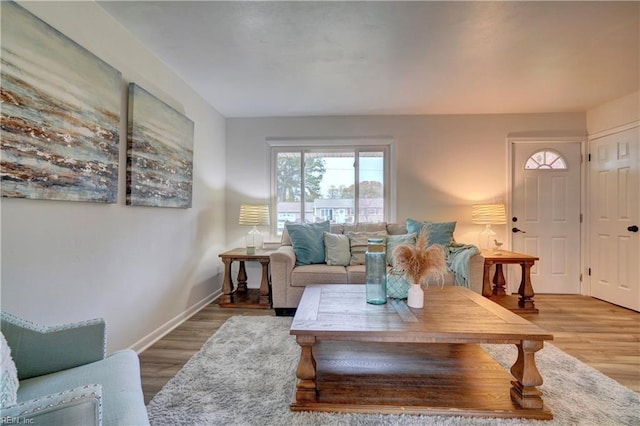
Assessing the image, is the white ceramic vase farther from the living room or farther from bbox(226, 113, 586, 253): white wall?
bbox(226, 113, 586, 253): white wall

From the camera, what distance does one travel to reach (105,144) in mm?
1869

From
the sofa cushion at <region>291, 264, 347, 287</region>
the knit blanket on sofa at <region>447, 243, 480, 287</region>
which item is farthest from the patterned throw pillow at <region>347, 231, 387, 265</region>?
the knit blanket on sofa at <region>447, 243, 480, 287</region>

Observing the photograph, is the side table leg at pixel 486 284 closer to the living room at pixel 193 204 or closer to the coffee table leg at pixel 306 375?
the living room at pixel 193 204

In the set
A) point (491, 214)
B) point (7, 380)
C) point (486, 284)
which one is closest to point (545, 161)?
point (491, 214)

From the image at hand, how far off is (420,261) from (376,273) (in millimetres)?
311

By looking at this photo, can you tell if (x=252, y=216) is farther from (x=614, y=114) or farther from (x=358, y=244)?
(x=614, y=114)

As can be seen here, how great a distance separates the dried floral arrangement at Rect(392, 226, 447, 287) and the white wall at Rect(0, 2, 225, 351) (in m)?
1.89

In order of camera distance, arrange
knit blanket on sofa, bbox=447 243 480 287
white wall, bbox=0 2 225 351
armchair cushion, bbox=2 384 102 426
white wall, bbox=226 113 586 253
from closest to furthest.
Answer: armchair cushion, bbox=2 384 102 426 < white wall, bbox=0 2 225 351 < knit blanket on sofa, bbox=447 243 480 287 < white wall, bbox=226 113 586 253

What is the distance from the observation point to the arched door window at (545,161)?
3842 mm

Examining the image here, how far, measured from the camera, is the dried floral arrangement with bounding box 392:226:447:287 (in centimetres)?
181

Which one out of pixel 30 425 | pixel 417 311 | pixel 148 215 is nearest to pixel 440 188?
pixel 417 311

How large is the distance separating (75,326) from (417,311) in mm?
1733

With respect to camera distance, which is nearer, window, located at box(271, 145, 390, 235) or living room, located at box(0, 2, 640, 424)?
living room, located at box(0, 2, 640, 424)

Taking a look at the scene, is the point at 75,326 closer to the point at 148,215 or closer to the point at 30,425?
the point at 30,425
